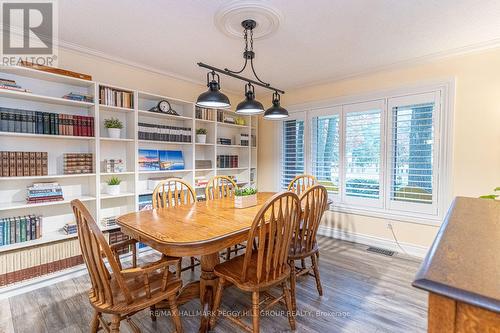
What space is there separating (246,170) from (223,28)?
2.75 metres

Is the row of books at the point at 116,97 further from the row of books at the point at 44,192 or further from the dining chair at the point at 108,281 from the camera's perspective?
the dining chair at the point at 108,281

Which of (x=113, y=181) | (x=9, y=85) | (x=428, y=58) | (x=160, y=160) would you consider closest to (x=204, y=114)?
(x=160, y=160)

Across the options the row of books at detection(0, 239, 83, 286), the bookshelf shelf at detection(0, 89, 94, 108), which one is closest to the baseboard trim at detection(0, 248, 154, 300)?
the row of books at detection(0, 239, 83, 286)

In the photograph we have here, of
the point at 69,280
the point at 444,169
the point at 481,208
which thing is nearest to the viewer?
the point at 481,208

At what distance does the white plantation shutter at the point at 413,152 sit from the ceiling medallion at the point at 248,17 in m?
2.06

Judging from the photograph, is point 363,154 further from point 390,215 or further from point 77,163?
point 77,163

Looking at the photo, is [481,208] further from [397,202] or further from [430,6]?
[397,202]

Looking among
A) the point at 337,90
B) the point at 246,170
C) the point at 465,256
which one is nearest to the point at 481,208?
the point at 465,256

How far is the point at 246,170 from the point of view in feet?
15.4

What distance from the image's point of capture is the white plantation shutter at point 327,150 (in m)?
3.85

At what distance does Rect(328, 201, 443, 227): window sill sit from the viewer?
307cm

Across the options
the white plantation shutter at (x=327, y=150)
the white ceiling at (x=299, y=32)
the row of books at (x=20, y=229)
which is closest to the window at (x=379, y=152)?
the white plantation shutter at (x=327, y=150)

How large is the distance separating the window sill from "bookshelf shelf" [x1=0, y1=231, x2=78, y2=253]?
3.47 meters

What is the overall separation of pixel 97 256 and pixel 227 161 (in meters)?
3.06
